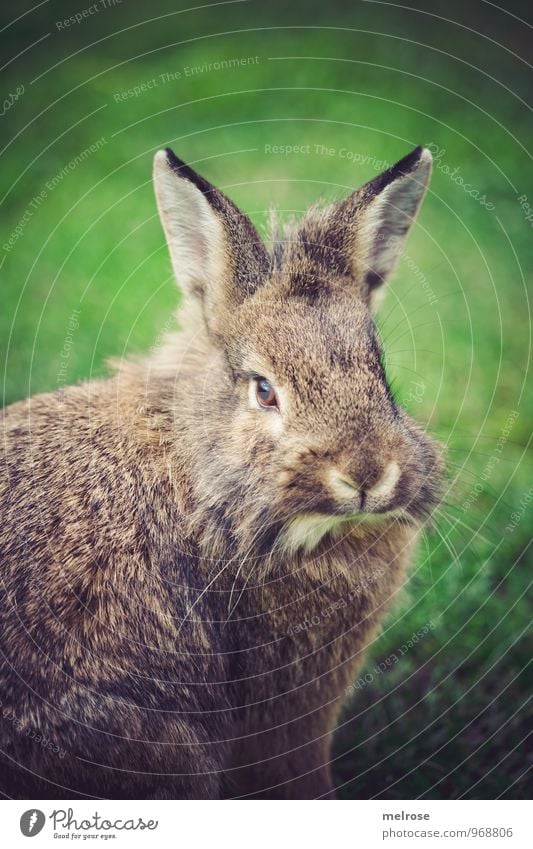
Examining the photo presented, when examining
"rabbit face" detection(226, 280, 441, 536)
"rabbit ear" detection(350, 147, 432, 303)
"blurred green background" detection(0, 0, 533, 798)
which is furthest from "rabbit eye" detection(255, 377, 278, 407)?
"blurred green background" detection(0, 0, 533, 798)

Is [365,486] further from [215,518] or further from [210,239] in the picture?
[210,239]

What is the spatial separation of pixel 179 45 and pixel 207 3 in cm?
54

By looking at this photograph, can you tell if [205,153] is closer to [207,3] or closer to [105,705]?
[207,3]

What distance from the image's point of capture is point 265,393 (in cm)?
257

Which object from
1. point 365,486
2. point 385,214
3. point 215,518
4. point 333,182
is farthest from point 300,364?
point 333,182

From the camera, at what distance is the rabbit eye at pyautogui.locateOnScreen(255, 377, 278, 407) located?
254 cm

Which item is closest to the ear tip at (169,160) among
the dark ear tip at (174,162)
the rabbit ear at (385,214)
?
the dark ear tip at (174,162)

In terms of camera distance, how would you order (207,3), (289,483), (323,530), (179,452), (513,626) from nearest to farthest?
1. (289,483)
2. (323,530)
3. (179,452)
4. (513,626)
5. (207,3)

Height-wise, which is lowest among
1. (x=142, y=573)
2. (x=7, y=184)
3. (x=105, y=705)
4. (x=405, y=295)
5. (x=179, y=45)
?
→ (x=105, y=705)

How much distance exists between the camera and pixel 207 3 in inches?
155

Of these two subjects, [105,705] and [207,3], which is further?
[207,3]

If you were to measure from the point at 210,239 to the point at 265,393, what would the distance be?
0.55 m

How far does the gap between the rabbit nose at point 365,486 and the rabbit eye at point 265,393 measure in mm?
324
